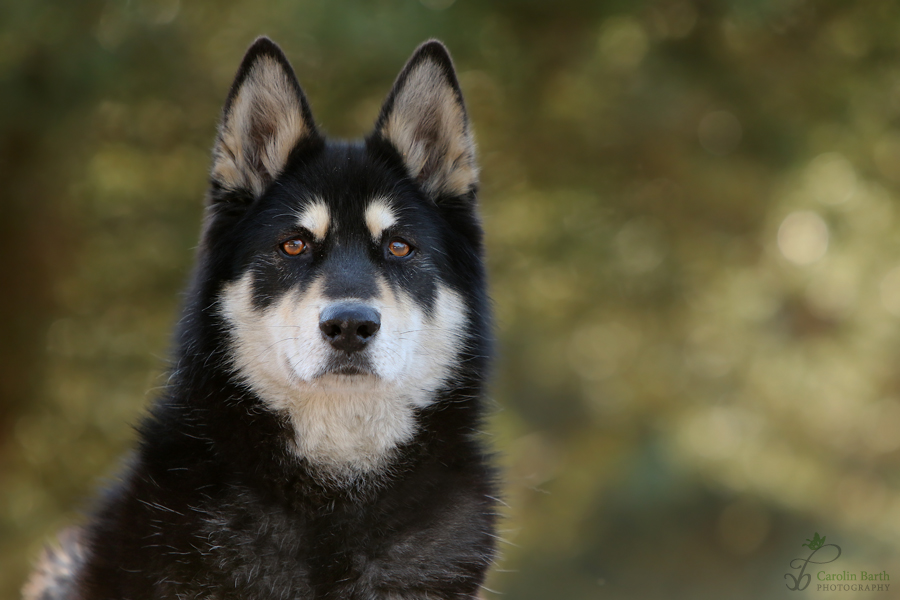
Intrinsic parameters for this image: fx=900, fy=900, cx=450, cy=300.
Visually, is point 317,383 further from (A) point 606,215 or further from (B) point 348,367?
(A) point 606,215

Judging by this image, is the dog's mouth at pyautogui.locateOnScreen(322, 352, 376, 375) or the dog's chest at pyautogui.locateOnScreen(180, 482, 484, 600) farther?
the dog's mouth at pyautogui.locateOnScreen(322, 352, 376, 375)

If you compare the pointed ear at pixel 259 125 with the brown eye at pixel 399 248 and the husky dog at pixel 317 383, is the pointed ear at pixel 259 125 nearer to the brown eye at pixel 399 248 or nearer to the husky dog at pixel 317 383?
the husky dog at pixel 317 383

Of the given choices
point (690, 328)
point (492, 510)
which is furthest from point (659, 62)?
point (492, 510)

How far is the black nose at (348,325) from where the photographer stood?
3740 millimetres

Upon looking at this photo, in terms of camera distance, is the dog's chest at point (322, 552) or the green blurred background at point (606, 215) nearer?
the dog's chest at point (322, 552)

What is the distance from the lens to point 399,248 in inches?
168

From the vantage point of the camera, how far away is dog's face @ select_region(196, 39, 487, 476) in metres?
3.91

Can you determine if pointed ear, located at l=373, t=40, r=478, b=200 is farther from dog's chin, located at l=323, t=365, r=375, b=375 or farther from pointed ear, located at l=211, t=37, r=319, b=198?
dog's chin, located at l=323, t=365, r=375, b=375

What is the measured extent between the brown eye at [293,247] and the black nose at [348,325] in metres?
→ 0.47

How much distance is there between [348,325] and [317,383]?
1.11 feet

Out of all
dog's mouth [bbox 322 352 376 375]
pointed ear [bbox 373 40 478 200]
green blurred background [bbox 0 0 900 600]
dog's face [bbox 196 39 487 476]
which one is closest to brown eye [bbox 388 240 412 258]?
dog's face [bbox 196 39 487 476]

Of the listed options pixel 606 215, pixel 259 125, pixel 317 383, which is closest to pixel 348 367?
pixel 317 383

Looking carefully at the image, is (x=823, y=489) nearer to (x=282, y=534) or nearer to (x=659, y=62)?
(x=659, y=62)

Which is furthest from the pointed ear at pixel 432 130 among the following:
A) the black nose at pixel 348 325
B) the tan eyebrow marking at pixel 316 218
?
the black nose at pixel 348 325
